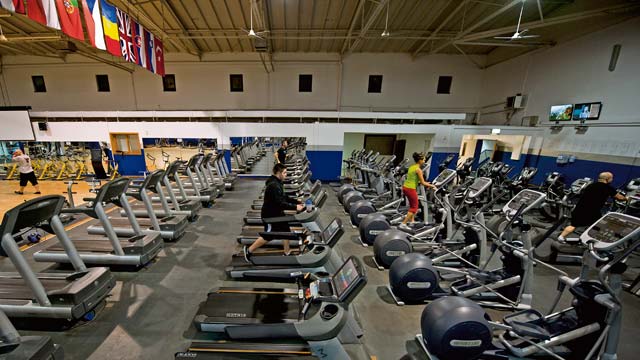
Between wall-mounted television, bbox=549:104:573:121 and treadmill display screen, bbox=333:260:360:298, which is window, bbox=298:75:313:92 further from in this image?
treadmill display screen, bbox=333:260:360:298

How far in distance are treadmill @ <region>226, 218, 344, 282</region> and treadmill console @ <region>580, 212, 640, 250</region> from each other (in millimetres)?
2154

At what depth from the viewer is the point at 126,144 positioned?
31.9ft

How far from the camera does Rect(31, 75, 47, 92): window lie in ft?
39.4

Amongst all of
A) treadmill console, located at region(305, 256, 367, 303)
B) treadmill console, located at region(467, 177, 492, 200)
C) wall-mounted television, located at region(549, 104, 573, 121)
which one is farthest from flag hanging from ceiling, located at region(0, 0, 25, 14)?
wall-mounted television, located at region(549, 104, 573, 121)

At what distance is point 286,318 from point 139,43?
6.41 m

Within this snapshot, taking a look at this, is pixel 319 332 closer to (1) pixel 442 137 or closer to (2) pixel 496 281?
(2) pixel 496 281

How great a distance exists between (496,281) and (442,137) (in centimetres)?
756

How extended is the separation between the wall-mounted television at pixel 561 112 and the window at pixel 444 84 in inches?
182

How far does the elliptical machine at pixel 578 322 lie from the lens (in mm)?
1879

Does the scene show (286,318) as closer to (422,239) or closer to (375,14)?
(422,239)


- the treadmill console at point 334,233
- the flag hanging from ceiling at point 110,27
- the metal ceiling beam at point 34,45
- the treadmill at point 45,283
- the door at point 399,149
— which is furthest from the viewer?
the door at point 399,149

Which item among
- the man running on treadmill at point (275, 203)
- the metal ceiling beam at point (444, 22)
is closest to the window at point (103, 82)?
the man running on treadmill at point (275, 203)

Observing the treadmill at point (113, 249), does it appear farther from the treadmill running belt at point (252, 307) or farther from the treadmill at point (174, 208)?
the treadmill running belt at point (252, 307)

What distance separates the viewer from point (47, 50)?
11.0 m
